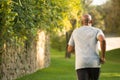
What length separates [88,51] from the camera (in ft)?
27.1

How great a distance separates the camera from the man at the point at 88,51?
823 cm

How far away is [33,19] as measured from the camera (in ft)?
54.4

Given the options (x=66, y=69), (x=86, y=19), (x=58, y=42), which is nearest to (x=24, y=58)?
(x=66, y=69)

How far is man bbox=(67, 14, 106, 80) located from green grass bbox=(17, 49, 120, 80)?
32.0ft

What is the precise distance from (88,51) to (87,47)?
0.08 m

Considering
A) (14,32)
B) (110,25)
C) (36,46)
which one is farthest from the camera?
(110,25)

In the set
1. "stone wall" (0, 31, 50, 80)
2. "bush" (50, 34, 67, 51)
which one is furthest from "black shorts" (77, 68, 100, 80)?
"bush" (50, 34, 67, 51)

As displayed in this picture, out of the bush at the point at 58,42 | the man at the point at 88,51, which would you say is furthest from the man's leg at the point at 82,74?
the bush at the point at 58,42

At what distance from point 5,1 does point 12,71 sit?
4.47 metres

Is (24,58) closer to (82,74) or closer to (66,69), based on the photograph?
(66,69)

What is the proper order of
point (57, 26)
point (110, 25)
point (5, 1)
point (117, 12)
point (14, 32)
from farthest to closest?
point (110, 25), point (117, 12), point (57, 26), point (14, 32), point (5, 1)

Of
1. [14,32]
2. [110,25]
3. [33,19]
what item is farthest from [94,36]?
[110,25]

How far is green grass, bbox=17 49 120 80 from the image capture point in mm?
18742

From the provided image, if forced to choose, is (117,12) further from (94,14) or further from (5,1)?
(5,1)
